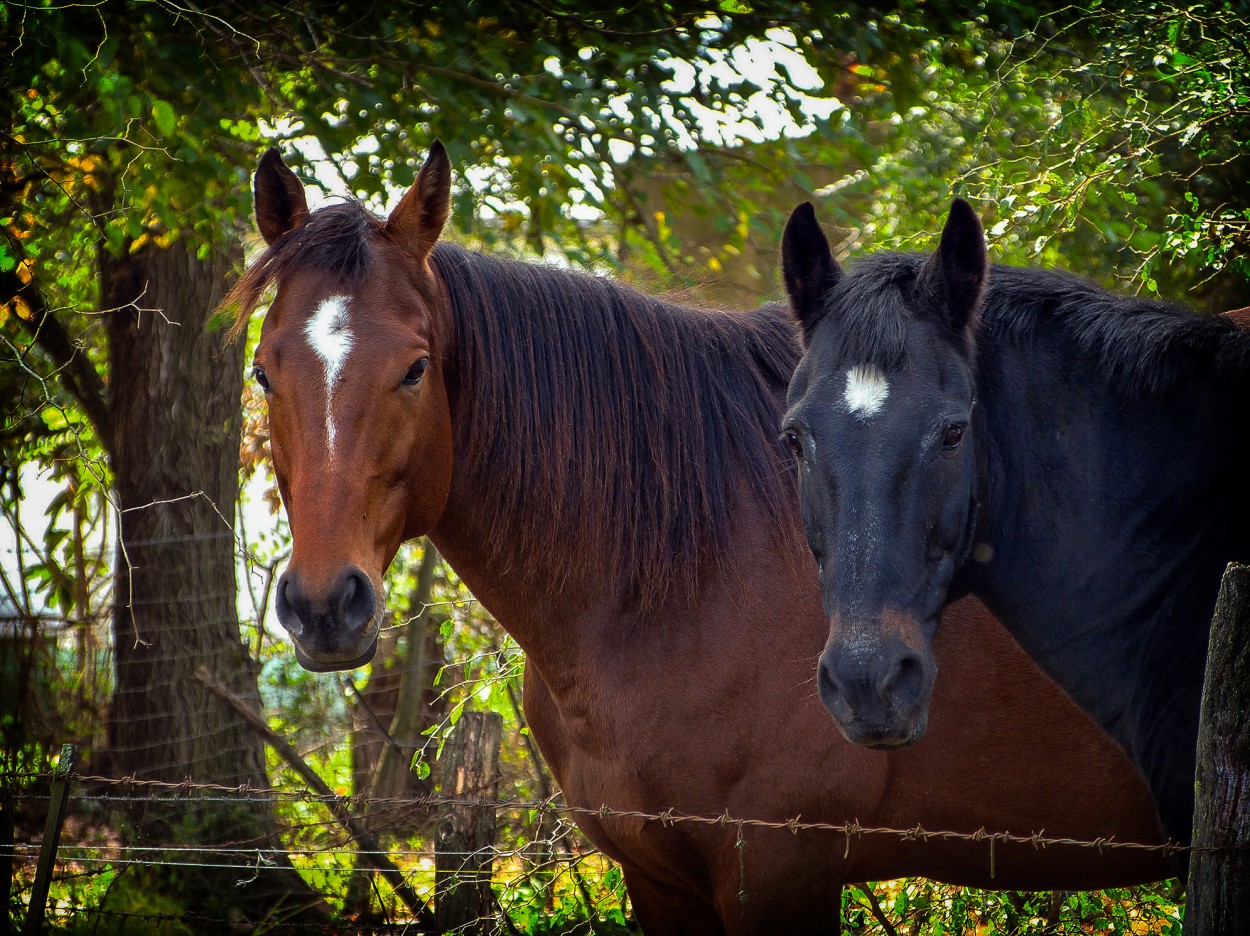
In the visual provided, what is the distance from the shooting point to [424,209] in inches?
115

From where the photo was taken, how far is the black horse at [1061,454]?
2.30 meters

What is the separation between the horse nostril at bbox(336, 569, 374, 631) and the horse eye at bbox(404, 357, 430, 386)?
542mm

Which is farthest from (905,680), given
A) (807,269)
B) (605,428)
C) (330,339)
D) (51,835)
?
(51,835)

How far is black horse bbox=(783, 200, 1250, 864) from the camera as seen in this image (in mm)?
2301

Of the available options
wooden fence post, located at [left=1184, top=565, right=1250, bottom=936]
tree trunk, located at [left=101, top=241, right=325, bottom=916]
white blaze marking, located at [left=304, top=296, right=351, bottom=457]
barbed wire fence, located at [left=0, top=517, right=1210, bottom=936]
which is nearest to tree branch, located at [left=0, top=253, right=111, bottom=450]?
tree trunk, located at [left=101, top=241, right=325, bottom=916]

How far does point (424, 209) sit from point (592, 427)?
82 cm

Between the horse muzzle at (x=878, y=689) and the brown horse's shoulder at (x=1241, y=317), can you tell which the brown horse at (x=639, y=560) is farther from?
the brown horse's shoulder at (x=1241, y=317)

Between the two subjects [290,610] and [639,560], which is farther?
[639,560]

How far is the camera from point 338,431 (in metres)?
2.52

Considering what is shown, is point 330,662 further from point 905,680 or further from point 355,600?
point 905,680

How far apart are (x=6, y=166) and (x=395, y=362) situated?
3863mm

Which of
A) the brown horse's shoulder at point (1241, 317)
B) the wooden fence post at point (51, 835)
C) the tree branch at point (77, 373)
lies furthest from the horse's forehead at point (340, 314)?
the tree branch at point (77, 373)

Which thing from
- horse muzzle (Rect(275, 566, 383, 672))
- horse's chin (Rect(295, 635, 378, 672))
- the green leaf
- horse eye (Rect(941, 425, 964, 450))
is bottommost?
horse's chin (Rect(295, 635, 378, 672))

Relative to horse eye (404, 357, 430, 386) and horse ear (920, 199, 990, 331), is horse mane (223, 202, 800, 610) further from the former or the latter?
horse ear (920, 199, 990, 331)
